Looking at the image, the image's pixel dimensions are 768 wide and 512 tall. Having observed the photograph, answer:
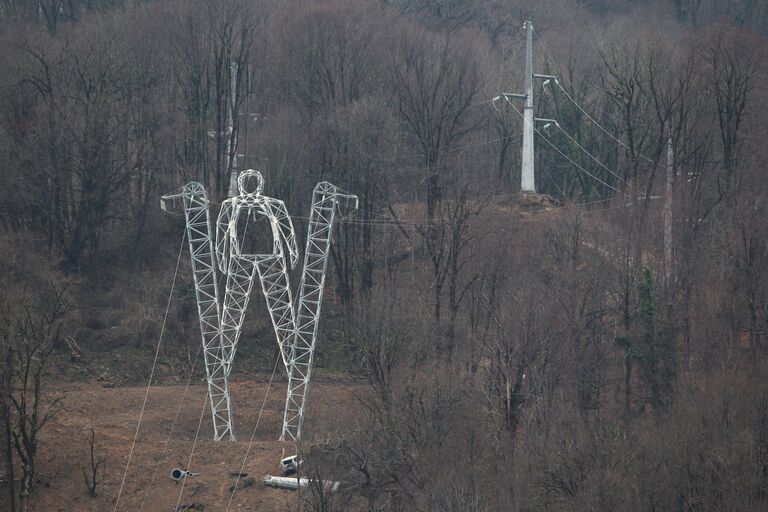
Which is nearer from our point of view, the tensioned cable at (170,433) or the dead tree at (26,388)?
the dead tree at (26,388)

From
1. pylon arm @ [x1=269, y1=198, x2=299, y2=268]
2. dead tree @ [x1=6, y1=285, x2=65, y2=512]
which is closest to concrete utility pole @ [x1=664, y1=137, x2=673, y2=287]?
pylon arm @ [x1=269, y1=198, x2=299, y2=268]

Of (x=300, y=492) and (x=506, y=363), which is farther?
(x=506, y=363)

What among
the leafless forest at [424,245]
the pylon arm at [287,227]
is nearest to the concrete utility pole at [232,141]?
the leafless forest at [424,245]

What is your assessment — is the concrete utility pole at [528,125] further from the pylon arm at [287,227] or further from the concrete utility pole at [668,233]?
the pylon arm at [287,227]

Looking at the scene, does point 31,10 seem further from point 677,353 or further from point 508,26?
point 677,353

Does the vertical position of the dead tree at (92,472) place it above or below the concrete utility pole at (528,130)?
below

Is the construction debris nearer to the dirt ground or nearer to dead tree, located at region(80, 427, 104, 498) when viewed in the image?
the dirt ground

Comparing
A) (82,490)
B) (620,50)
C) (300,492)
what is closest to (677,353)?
(300,492)
